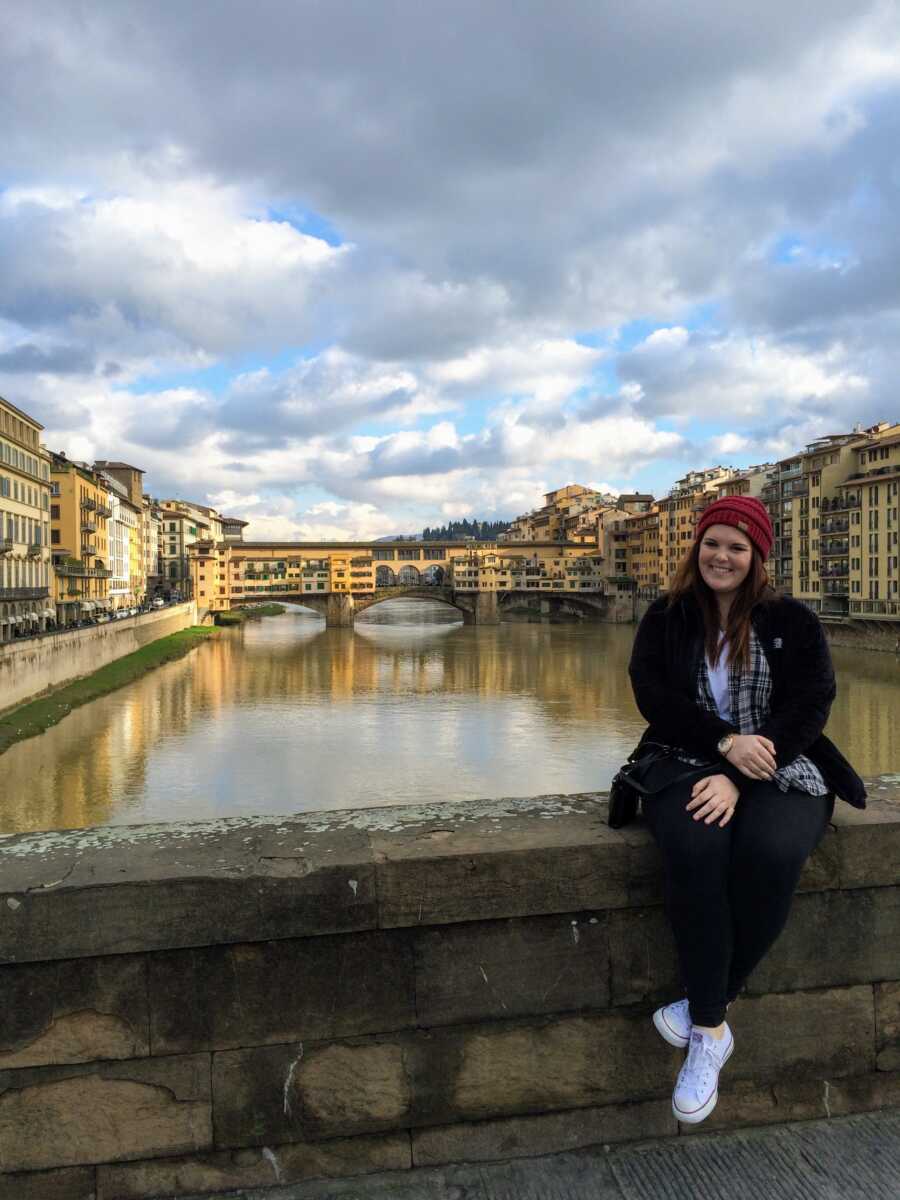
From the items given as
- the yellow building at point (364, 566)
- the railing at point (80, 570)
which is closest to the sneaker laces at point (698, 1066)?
the railing at point (80, 570)

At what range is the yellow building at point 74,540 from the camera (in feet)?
167

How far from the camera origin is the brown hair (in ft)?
8.14

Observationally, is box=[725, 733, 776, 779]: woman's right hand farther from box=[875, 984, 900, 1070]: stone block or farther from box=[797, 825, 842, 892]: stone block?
box=[875, 984, 900, 1070]: stone block

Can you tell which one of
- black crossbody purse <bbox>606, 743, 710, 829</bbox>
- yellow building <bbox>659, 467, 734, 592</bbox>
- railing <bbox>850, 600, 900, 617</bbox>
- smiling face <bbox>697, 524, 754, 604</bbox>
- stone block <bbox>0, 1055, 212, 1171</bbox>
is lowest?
railing <bbox>850, 600, 900, 617</bbox>

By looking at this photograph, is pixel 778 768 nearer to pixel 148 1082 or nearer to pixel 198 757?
pixel 148 1082

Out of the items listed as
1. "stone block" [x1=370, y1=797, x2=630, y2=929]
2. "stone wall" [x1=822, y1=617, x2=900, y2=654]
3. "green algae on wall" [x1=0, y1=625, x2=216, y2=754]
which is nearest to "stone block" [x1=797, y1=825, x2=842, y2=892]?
"stone block" [x1=370, y1=797, x2=630, y2=929]

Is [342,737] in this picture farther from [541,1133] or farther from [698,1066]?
[698,1066]

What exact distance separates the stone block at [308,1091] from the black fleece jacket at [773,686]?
3.76 feet

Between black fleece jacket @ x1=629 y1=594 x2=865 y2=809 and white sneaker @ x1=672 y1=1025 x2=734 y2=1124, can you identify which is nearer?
white sneaker @ x1=672 y1=1025 x2=734 y2=1124

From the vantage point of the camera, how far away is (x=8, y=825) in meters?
15.5

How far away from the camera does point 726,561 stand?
2.55 meters

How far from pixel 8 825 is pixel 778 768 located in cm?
1631

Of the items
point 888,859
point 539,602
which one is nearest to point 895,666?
point 888,859

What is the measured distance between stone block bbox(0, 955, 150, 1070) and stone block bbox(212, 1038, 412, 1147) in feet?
0.81
